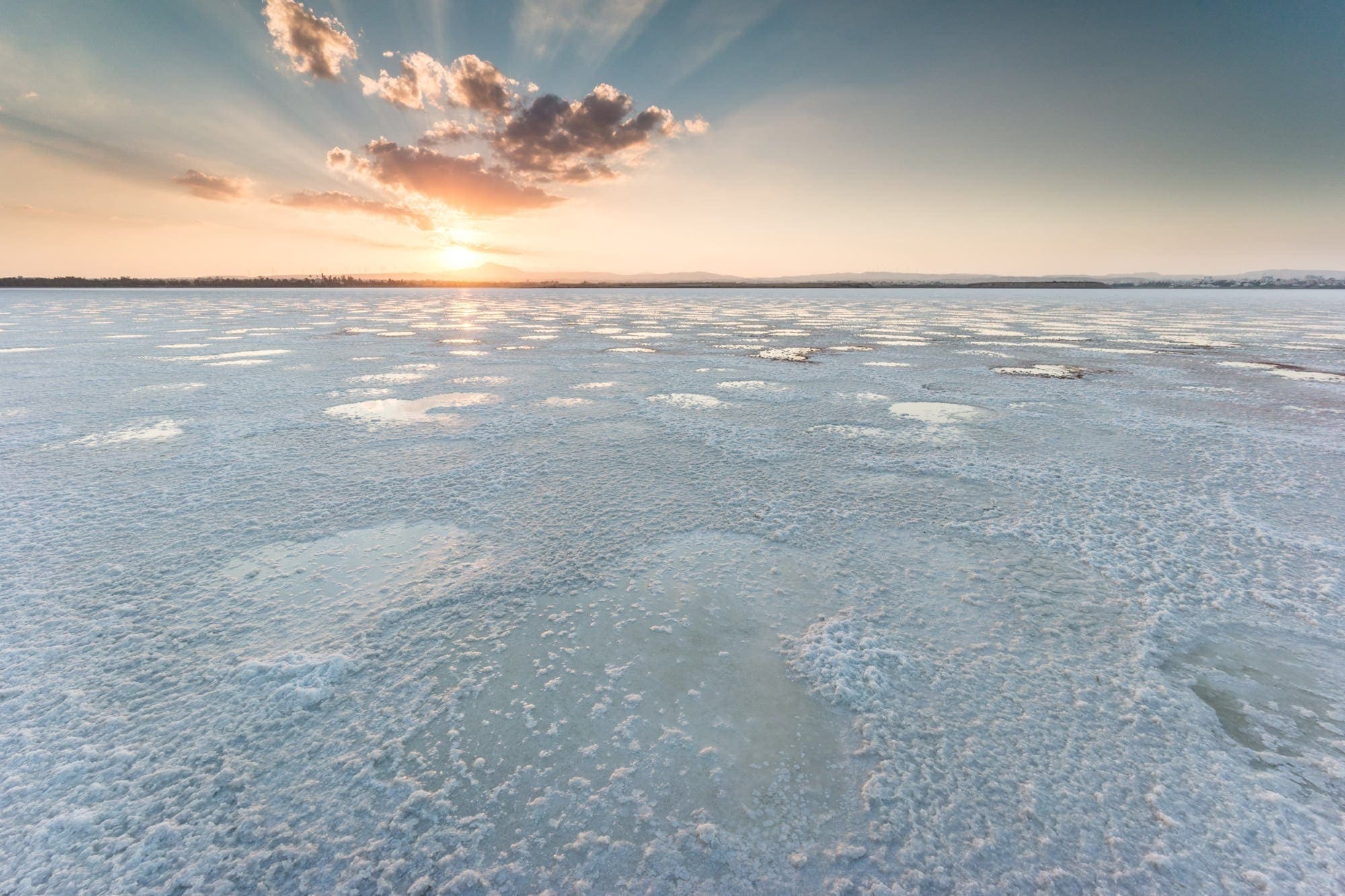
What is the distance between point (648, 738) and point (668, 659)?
42 cm

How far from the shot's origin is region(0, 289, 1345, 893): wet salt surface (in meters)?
1.55

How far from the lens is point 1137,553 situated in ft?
10.2

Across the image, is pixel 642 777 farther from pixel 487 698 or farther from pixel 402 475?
pixel 402 475

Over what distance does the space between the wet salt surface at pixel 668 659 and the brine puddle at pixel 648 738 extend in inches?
0.5

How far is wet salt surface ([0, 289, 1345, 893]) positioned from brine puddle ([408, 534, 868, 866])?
0.01 meters

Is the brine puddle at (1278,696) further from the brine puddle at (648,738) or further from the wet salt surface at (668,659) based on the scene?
the brine puddle at (648,738)

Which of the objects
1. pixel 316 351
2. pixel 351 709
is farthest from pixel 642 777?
pixel 316 351

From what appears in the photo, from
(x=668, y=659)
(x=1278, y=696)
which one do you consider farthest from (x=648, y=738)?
(x=1278, y=696)

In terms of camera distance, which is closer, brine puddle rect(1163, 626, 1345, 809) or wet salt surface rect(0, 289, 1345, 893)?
wet salt surface rect(0, 289, 1345, 893)

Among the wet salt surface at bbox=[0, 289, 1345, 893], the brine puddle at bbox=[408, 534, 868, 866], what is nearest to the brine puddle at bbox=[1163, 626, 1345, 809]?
the wet salt surface at bbox=[0, 289, 1345, 893]

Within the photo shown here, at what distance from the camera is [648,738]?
1.91 meters

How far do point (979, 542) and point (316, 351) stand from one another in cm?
1260

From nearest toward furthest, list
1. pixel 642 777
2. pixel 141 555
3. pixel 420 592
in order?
pixel 642 777
pixel 420 592
pixel 141 555

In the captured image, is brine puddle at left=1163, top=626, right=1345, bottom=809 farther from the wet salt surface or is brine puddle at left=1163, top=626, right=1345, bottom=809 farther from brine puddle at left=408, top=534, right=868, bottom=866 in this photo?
brine puddle at left=408, top=534, right=868, bottom=866
